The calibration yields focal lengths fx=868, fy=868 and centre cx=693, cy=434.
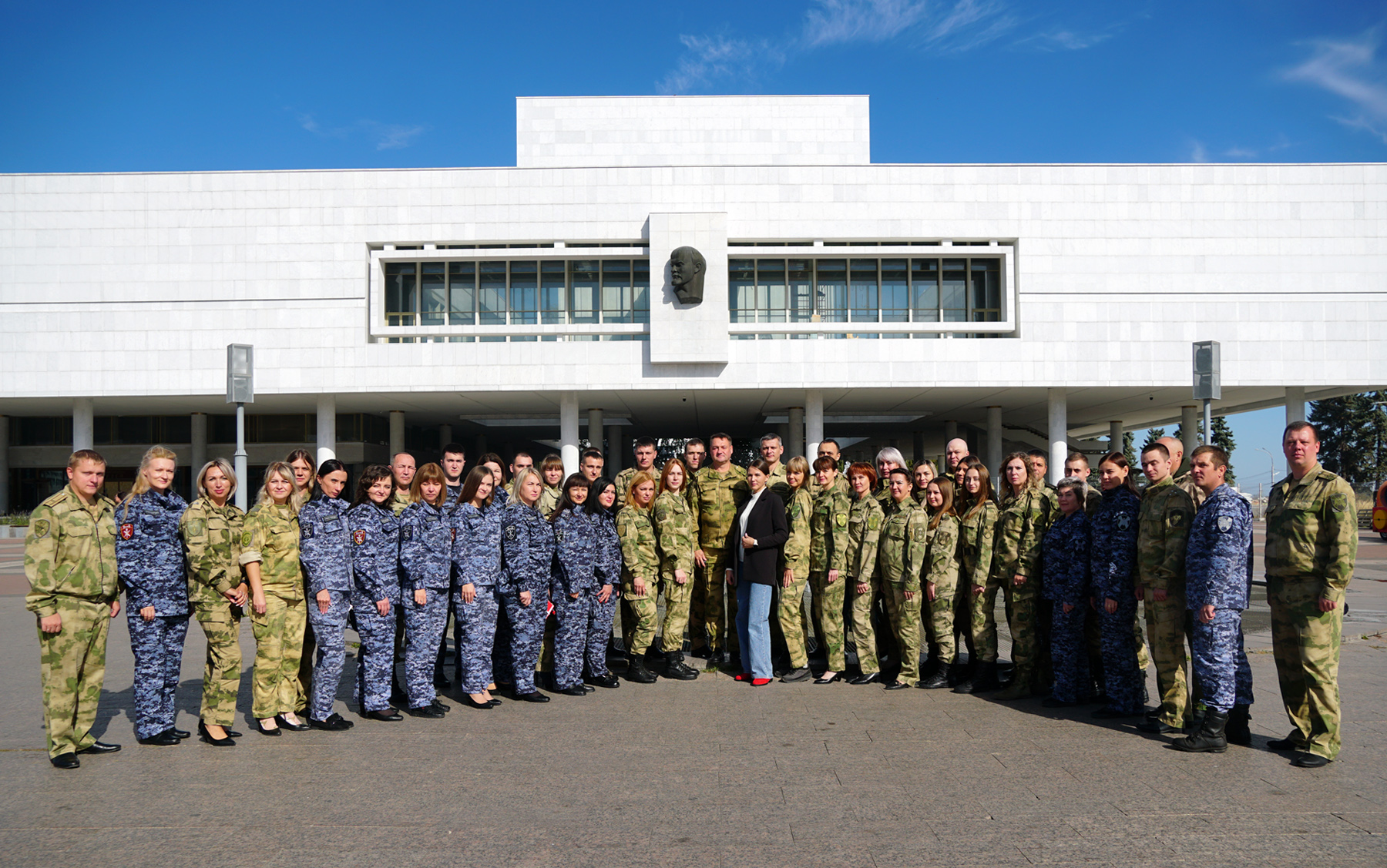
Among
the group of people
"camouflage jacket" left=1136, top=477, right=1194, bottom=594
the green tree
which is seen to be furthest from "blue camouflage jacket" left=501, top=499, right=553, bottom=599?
the green tree

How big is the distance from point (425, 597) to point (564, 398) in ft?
59.1

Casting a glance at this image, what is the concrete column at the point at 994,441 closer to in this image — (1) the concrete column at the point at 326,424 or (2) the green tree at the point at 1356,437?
(1) the concrete column at the point at 326,424

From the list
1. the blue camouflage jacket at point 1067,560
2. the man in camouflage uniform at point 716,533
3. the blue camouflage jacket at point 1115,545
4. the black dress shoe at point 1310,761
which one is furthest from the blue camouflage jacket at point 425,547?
the black dress shoe at point 1310,761

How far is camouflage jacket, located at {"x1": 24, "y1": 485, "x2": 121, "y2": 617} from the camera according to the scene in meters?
4.99

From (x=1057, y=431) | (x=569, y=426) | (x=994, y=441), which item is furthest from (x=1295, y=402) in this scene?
(x=569, y=426)

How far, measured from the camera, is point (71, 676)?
5.08 metres

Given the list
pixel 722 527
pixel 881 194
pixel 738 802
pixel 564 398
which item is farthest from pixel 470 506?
pixel 881 194

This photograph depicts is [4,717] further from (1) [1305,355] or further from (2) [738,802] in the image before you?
(1) [1305,355]

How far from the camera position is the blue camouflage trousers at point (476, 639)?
639cm

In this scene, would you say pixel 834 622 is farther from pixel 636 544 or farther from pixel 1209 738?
pixel 1209 738

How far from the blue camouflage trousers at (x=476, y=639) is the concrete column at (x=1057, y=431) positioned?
2099 centimetres

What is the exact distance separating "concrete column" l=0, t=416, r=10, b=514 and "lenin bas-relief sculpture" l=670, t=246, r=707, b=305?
2497 cm

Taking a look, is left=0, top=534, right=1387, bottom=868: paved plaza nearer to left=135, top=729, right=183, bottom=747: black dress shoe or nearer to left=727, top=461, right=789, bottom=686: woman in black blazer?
left=135, top=729, right=183, bottom=747: black dress shoe

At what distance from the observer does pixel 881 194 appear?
2330 cm
